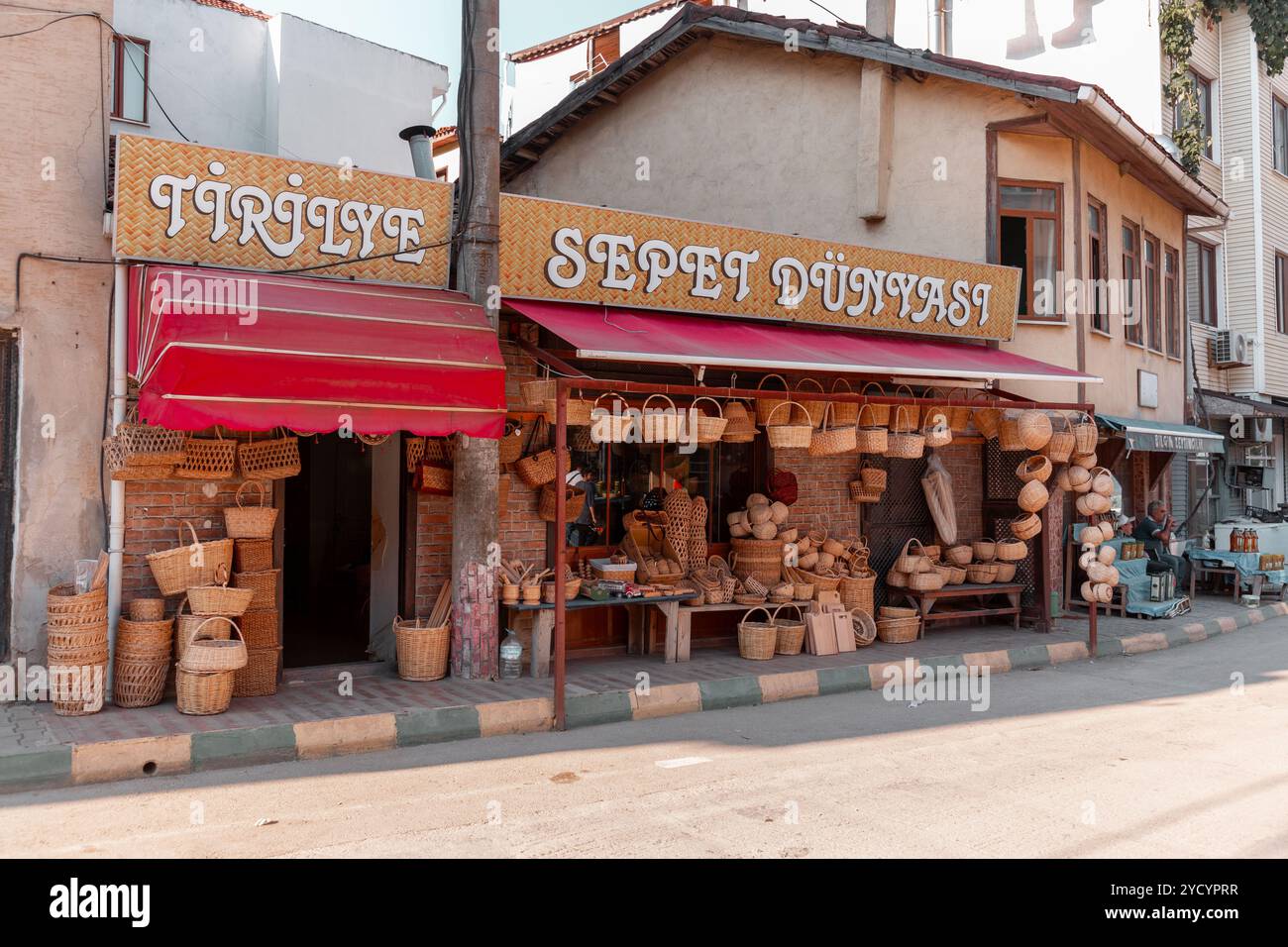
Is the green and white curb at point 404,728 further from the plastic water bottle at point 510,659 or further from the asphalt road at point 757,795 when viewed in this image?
the plastic water bottle at point 510,659

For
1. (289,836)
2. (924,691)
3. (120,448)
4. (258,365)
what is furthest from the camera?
(924,691)

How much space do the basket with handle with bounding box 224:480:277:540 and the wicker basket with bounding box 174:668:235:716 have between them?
1.26 m

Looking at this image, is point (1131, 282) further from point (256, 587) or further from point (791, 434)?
point (256, 587)

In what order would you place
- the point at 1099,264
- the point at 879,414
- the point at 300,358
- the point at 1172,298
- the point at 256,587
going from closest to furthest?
the point at 300,358
the point at 256,587
the point at 879,414
the point at 1099,264
the point at 1172,298

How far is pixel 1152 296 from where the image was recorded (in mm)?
17609

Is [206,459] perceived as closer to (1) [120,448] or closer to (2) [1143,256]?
(1) [120,448]

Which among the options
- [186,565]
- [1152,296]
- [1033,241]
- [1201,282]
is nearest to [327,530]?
[186,565]

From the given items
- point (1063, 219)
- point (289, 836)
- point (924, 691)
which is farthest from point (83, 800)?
point (1063, 219)

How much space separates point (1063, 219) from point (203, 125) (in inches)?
589

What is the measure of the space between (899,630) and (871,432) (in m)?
2.74

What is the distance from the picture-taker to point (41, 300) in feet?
26.1

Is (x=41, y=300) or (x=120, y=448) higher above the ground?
(x=41, y=300)

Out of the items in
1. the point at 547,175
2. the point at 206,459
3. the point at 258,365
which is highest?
the point at 547,175

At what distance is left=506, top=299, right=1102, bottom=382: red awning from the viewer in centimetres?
874
